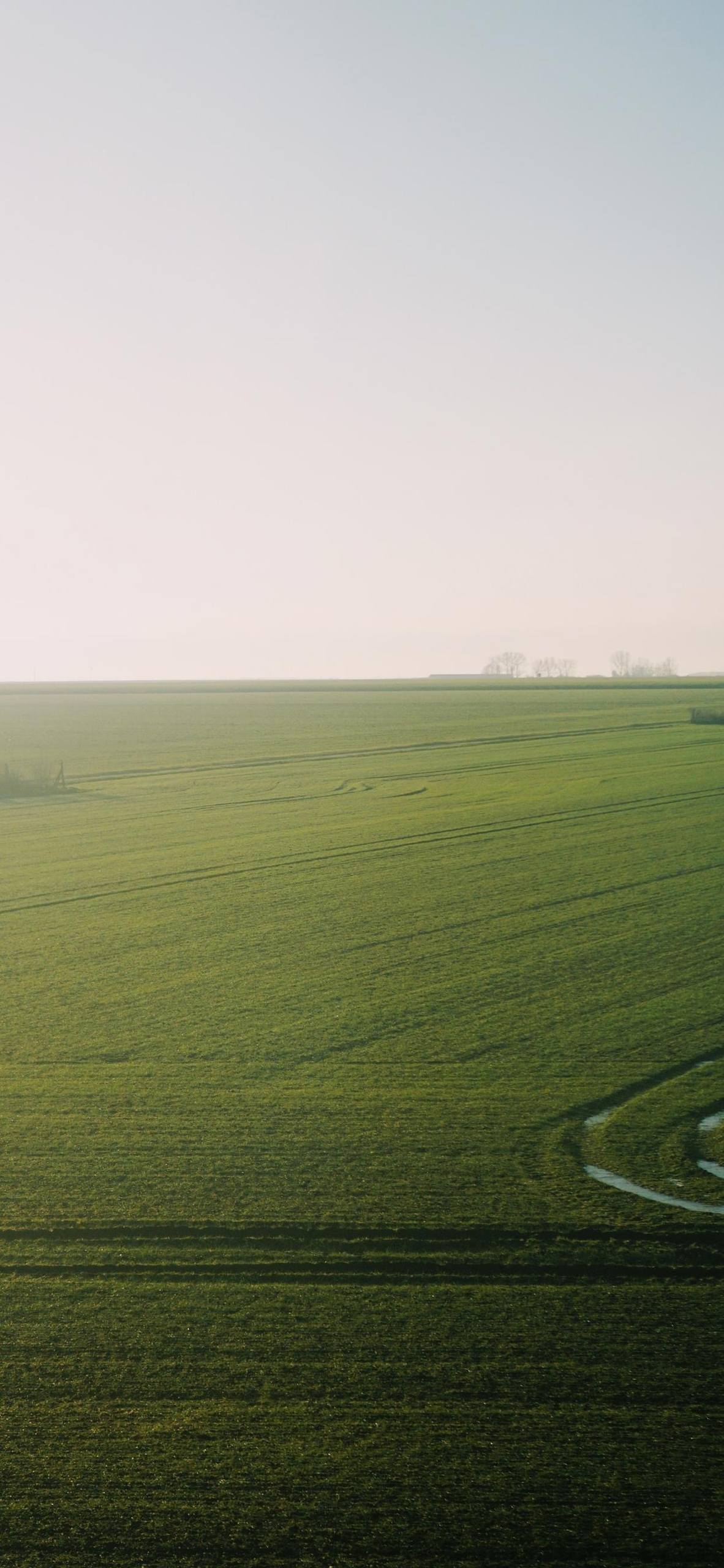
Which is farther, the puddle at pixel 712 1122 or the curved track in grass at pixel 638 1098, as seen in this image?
the puddle at pixel 712 1122

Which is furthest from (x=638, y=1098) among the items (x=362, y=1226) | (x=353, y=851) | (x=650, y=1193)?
(x=353, y=851)

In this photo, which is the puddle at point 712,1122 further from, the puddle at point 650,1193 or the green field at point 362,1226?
the puddle at point 650,1193

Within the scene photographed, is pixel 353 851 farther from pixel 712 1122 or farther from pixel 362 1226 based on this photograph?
pixel 362 1226

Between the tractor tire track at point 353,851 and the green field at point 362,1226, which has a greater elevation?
the tractor tire track at point 353,851

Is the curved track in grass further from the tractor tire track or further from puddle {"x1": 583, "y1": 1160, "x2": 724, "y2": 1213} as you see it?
the tractor tire track

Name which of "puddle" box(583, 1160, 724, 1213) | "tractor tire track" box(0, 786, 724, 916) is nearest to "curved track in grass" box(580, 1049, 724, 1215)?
"puddle" box(583, 1160, 724, 1213)

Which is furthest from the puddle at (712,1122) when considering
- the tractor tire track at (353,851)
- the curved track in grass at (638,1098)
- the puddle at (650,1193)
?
the tractor tire track at (353,851)
